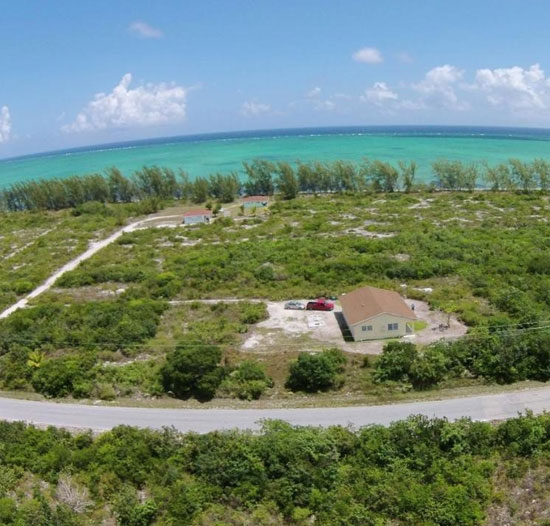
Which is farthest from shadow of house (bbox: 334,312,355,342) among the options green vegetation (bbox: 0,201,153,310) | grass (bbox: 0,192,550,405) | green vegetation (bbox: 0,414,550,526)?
green vegetation (bbox: 0,201,153,310)

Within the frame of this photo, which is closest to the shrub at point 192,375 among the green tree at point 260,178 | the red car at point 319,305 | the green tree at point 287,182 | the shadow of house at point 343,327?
the shadow of house at point 343,327

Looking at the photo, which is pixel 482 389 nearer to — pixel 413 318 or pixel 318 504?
pixel 413 318

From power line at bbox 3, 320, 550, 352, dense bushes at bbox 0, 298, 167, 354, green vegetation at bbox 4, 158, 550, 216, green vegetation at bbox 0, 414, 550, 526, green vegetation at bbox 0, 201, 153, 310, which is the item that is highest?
green vegetation at bbox 4, 158, 550, 216

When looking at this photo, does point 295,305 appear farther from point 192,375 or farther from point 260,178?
point 260,178

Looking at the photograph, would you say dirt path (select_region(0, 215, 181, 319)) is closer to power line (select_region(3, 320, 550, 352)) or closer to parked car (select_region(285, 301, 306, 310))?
power line (select_region(3, 320, 550, 352))

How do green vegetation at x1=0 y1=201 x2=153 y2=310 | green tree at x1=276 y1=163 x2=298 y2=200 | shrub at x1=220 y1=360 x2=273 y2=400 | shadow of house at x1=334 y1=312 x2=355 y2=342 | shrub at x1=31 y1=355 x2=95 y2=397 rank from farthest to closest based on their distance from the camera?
green tree at x1=276 y1=163 x2=298 y2=200 → green vegetation at x1=0 y1=201 x2=153 y2=310 → shadow of house at x1=334 y1=312 x2=355 y2=342 → shrub at x1=31 y1=355 x2=95 y2=397 → shrub at x1=220 y1=360 x2=273 y2=400

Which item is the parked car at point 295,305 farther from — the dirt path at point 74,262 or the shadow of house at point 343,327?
the dirt path at point 74,262

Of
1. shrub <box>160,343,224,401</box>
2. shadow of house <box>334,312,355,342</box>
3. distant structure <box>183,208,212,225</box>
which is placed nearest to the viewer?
shrub <box>160,343,224,401</box>

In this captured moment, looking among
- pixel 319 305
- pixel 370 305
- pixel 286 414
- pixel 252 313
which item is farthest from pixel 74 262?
pixel 286 414
